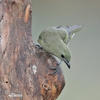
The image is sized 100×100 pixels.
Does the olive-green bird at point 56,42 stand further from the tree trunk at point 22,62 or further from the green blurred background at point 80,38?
the green blurred background at point 80,38

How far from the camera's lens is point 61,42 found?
195 centimetres

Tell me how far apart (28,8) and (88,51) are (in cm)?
162

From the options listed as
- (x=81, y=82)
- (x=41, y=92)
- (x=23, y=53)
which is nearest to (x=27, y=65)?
(x=23, y=53)

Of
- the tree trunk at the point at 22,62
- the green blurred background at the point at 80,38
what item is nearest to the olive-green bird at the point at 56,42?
the tree trunk at the point at 22,62

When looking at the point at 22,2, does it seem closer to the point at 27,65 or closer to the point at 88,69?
the point at 27,65

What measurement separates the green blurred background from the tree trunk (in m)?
1.38

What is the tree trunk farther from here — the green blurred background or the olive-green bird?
the green blurred background

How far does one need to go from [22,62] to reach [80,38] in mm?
1651

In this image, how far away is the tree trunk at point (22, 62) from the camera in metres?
1.70

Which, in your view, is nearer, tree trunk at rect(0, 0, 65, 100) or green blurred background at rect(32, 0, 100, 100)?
tree trunk at rect(0, 0, 65, 100)

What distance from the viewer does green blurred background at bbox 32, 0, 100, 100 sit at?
127 inches

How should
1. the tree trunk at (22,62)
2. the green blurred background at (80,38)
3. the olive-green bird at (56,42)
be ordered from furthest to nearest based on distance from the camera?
the green blurred background at (80,38)
the olive-green bird at (56,42)
the tree trunk at (22,62)

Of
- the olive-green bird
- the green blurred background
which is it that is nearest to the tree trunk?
the olive-green bird

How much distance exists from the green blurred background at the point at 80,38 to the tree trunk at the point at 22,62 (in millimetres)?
1385
